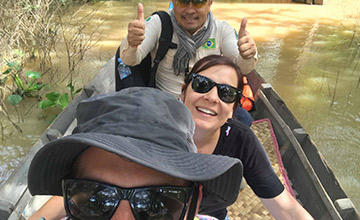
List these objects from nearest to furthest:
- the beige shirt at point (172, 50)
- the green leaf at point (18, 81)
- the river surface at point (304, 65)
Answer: the beige shirt at point (172, 50), the river surface at point (304, 65), the green leaf at point (18, 81)

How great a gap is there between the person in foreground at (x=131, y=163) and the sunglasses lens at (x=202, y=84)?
1.87ft

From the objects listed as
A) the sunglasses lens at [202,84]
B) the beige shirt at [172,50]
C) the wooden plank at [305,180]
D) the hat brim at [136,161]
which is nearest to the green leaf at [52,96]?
the beige shirt at [172,50]

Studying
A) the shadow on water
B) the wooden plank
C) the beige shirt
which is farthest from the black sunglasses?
the shadow on water

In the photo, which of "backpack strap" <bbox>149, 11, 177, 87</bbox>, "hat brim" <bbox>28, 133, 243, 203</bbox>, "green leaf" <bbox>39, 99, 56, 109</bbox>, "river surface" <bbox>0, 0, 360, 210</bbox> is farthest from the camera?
"river surface" <bbox>0, 0, 360, 210</bbox>

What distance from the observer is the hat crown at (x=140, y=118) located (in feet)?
1.97

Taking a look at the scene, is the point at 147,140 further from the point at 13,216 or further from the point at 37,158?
the point at 13,216

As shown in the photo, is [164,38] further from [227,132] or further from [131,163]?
[131,163]

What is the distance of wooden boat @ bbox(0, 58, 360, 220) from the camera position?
1.55 metres

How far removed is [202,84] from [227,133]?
0.77ft

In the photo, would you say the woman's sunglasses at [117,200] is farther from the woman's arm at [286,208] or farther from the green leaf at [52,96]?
the green leaf at [52,96]

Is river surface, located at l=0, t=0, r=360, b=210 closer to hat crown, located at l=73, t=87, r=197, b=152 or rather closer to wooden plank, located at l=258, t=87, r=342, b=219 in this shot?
wooden plank, located at l=258, t=87, r=342, b=219

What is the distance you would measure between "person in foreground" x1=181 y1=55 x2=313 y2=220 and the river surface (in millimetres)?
2258

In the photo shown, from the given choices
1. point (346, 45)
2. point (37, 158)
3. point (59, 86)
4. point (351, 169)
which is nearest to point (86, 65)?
point (59, 86)

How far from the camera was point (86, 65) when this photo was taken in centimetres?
507
